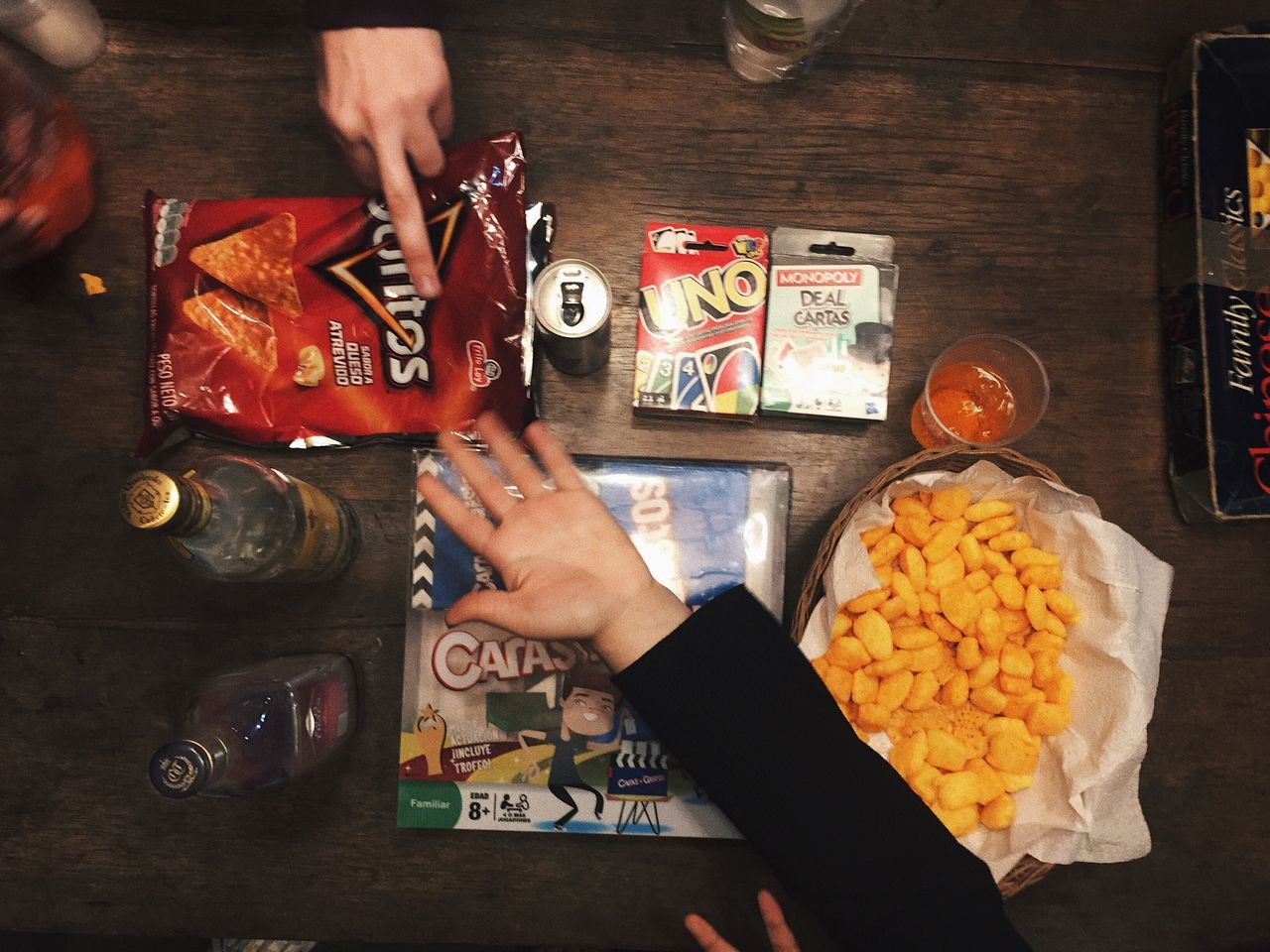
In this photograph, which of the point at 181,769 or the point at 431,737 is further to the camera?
the point at 431,737

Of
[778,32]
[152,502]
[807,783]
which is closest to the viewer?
[152,502]

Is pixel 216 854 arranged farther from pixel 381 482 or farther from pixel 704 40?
pixel 704 40

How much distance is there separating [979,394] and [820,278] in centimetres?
24

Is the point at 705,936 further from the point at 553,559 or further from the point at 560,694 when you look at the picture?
the point at 553,559

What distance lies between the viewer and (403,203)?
0.81m

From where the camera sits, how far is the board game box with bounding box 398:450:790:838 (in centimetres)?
90

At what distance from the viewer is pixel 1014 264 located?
96 cm

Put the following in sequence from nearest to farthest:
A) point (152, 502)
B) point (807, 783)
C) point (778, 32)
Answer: point (152, 502), point (807, 783), point (778, 32)

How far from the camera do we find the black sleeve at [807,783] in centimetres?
75

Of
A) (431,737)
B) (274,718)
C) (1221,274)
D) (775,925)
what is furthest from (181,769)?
(1221,274)

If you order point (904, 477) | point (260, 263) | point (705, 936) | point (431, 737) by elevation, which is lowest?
point (705, 936)

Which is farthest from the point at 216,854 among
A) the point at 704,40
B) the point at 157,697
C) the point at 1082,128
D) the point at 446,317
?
the point at 1082,128

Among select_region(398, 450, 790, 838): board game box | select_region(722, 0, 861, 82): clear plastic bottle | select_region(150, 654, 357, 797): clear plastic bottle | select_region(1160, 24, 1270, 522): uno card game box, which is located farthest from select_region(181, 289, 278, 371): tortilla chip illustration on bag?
select_region(1160, 24, 1270, 522): uno card game box

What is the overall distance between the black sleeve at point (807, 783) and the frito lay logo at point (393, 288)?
0.45 m
